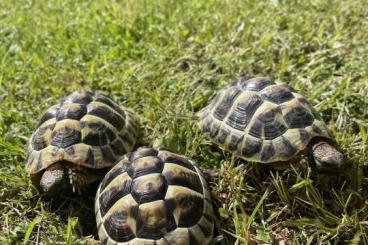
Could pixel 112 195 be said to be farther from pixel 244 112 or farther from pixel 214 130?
pixel 244 112

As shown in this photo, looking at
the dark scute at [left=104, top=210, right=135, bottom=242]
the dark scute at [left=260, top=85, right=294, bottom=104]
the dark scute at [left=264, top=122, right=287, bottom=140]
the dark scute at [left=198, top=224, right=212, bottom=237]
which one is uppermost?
the dark scute at [left=260, top=85, right=294, bottom=104]

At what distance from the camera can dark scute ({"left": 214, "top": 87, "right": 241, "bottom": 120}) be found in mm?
3096

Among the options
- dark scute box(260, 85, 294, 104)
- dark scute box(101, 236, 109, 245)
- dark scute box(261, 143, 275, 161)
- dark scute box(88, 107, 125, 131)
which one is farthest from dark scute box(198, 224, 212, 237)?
dark scute box(88, 107, 125, 131)

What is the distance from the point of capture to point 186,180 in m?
2.54

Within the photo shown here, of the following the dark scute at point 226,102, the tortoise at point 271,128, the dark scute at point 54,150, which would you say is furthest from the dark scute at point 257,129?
the dark scute at point 54,150

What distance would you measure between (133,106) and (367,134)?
1.87m

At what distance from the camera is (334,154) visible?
2.63 metres

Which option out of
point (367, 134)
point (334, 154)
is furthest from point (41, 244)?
point (367, 134)

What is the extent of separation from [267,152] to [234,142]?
0.83 feet

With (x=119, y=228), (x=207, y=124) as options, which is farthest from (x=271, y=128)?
(x=119, y=228)

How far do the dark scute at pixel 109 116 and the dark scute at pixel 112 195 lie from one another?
2.32 feet

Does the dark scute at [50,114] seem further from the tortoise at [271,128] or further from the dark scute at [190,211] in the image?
the dark scute at [190,211]

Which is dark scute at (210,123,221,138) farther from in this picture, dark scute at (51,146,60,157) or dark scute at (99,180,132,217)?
dark scute at (51,146,60,157)

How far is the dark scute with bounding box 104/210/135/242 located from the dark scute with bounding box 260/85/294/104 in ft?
4.00
